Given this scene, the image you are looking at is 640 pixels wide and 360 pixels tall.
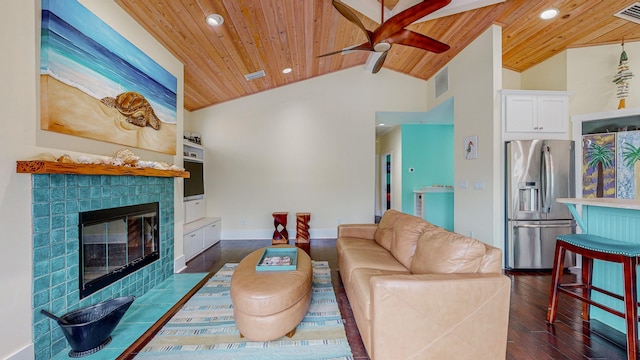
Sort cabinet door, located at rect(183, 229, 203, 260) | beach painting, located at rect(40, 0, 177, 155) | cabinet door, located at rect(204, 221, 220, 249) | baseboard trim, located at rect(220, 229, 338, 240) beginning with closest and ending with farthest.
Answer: beach painting, located at rect(40, 0, 177, 155) → cabinet door, located at rect(183, 229, 203, 260) → cabinet door, located at rect(204, 221, 220, 249) → baseboard trim, located at rect(220, 229, 338, 240)

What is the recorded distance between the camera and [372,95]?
5258 mm

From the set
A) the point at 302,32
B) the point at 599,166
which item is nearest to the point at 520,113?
the point at 599,166

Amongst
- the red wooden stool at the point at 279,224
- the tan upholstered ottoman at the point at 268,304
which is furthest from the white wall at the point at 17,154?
the red wooden stool at the point at 279,224

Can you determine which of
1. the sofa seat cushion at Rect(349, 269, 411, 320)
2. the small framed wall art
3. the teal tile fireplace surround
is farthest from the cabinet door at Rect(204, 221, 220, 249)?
the small framed wall art

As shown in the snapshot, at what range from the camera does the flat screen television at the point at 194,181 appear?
14.0ft

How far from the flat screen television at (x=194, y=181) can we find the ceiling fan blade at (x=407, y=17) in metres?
3.50

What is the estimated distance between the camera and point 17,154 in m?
1.56

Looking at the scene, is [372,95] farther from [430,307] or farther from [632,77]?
[430,307]

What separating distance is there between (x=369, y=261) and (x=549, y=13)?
3483 millimetres

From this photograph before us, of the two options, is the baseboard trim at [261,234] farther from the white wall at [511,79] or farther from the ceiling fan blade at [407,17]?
the white wall at [511,79]

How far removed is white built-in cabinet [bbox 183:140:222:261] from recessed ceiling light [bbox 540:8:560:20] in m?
5.10

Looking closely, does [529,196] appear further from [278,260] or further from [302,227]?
[302,227]

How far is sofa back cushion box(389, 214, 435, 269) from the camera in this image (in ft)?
7.54

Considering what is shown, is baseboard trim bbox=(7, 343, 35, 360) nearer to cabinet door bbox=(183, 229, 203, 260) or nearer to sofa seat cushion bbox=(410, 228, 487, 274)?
cabinet door bbox=(183, 229, 203, 260)
